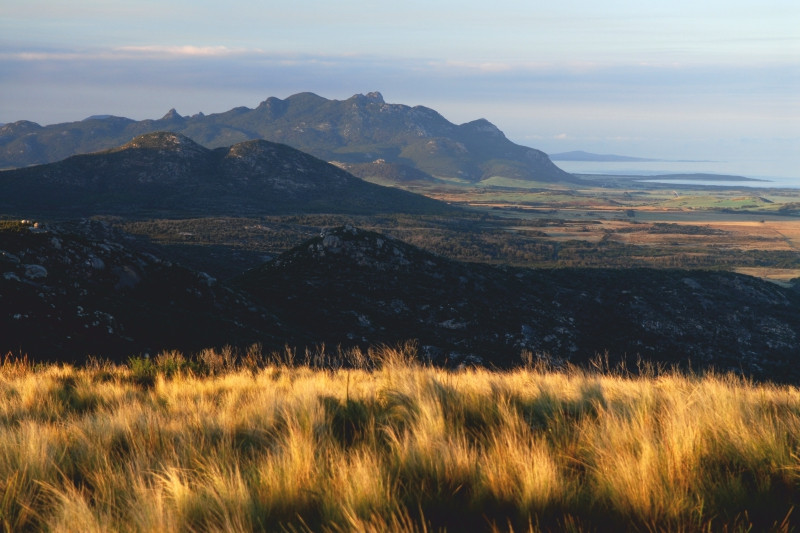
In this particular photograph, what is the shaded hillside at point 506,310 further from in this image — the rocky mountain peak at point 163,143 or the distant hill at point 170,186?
the rocky mountain peak at point 163,143

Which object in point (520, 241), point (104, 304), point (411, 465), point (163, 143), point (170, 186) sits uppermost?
point (163, 143)

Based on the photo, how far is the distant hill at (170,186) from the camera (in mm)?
141000

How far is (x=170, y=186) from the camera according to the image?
167625mm

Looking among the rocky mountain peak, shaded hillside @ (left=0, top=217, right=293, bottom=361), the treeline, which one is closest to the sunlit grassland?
shaded hillside @ (left=0, top=217, right=293, bottom=361)

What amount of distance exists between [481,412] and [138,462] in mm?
3670

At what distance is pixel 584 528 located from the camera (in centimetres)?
383

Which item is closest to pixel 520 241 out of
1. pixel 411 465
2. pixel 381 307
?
pixel 381 307

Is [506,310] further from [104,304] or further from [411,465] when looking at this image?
[411,465]

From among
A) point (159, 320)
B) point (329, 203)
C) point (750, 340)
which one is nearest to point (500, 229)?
point (329, 203)

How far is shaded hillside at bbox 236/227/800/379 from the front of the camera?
33.3m

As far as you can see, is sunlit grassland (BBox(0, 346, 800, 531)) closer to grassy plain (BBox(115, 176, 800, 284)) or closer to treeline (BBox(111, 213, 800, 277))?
grassy plain (BBox(115, 176, 800, 284))

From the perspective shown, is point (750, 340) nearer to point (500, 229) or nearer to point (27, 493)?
point (27, 493)

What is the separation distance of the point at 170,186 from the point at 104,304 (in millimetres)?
161893

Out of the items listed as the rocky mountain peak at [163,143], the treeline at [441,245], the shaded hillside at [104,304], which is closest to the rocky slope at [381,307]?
the shaded hillside at [104,304]
